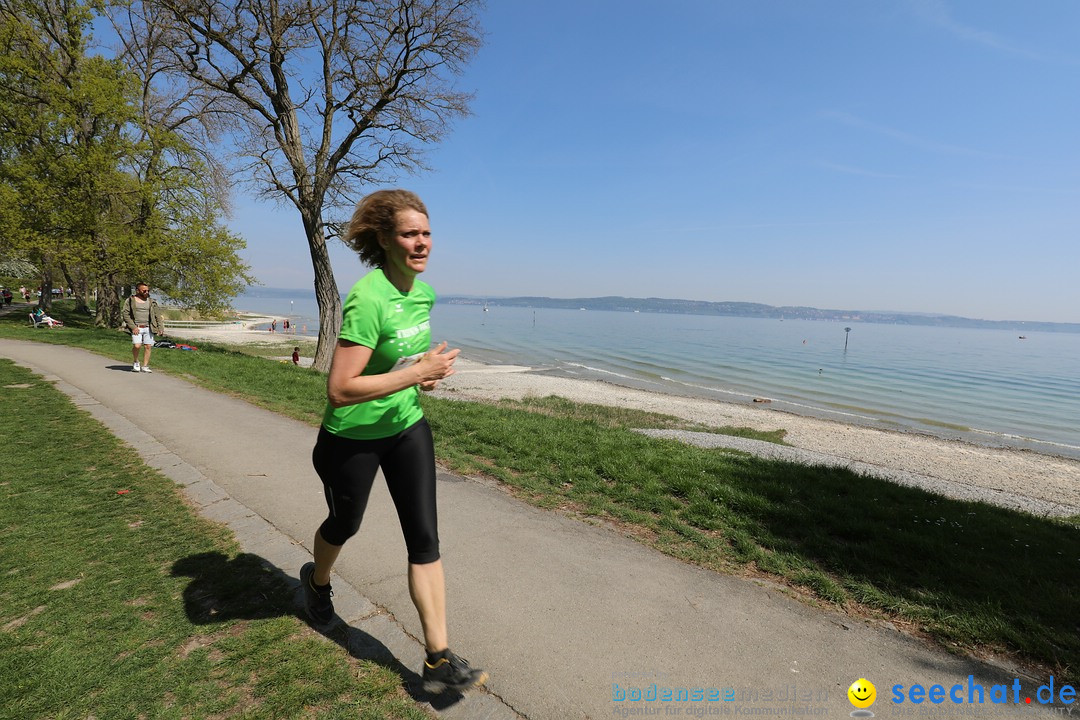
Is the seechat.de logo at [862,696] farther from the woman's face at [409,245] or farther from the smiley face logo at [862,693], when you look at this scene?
the woman's face at [409,245]

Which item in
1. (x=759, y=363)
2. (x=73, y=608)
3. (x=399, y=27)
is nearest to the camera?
(x=73, y=608)

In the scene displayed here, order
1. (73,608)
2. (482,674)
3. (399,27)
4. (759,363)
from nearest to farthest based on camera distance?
(482,674) → (73,608) → (399,27) → (759,363)

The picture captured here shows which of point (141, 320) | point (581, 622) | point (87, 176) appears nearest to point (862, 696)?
point (581, 622)

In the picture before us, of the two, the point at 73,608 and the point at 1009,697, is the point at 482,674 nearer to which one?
the point at 73,608

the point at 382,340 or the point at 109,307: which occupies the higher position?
the point at 382,340

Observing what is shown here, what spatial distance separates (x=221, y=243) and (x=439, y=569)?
2115 cm

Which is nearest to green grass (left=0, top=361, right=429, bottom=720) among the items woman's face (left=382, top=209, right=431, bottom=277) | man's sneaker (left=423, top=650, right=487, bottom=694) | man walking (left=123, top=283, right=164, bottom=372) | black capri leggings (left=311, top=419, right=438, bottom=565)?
man's sneaker (left=423, top=650, right=487, bottom=694)

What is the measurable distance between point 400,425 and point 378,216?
94cm

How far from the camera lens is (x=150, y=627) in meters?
2.63

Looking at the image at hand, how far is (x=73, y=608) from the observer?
2740 millimetres

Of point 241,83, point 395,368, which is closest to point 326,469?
point 395,368

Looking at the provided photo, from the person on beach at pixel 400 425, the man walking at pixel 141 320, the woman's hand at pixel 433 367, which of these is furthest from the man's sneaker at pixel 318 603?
the man walking at pixel 141 320

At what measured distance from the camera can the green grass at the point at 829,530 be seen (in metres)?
3.10

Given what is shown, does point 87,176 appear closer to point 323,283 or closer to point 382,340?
point 323,283
